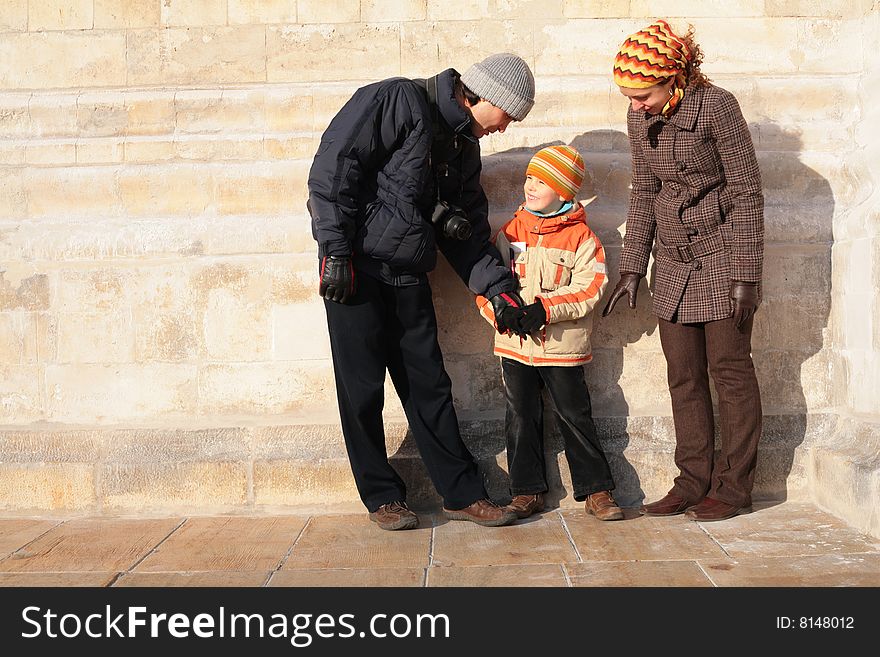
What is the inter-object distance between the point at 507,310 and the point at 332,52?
1724mm

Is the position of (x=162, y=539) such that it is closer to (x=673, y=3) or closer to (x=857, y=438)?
(x=857, y=438)

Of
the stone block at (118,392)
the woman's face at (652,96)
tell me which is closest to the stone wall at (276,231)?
the stone block at (118,392)

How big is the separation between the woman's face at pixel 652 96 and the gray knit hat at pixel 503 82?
1.40 feet

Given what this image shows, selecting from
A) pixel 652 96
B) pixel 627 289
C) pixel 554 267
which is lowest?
pixel 627 289

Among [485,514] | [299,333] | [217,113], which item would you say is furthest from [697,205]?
[217,113]

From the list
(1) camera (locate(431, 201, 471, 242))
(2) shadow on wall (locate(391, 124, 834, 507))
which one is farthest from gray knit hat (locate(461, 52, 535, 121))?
(2) shadow on wall (locate(391, 124, 834, 507))

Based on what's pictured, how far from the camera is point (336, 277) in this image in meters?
4.20

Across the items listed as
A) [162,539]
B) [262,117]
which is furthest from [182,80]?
[162,539]

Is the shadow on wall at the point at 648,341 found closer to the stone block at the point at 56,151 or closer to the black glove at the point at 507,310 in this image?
the black glove at the point at 507,310

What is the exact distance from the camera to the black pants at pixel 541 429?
466cm

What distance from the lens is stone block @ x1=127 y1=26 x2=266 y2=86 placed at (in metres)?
5.24

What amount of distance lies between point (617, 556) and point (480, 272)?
4.54 feet

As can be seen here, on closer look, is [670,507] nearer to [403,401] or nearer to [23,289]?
[403,401]

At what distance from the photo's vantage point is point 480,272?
4.60 meters
